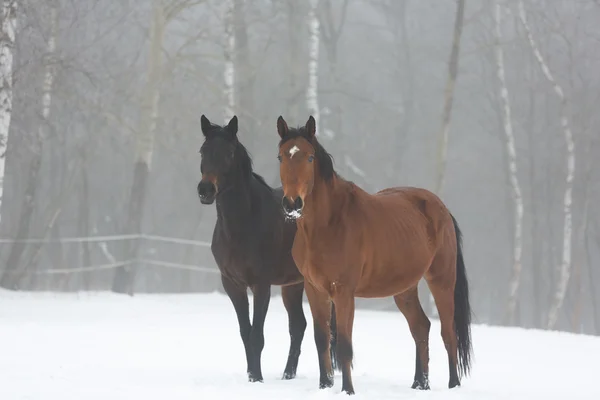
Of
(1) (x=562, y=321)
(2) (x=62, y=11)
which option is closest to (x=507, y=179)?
(1) (x=562, y=321)

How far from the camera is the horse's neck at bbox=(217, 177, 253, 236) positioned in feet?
23.3

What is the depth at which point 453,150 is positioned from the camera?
108 ft

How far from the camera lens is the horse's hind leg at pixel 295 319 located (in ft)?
25.3

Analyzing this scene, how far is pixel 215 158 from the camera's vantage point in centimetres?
687

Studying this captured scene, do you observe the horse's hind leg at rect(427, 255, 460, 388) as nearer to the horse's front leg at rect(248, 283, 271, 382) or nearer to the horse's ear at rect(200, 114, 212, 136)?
the horse's front leg at rect(248, 283, 271, 382)

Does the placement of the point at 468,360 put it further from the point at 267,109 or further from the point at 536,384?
the point at 267,109

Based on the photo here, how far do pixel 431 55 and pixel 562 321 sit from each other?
1421 centimetres

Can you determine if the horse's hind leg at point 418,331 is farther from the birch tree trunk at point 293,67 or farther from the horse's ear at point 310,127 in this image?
the birch tree trunk at point 293,67

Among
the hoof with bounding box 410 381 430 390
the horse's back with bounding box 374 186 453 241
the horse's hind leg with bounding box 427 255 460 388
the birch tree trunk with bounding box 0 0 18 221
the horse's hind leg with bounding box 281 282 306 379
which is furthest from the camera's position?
the birch tree trunk with bounding box 0 0 18 221

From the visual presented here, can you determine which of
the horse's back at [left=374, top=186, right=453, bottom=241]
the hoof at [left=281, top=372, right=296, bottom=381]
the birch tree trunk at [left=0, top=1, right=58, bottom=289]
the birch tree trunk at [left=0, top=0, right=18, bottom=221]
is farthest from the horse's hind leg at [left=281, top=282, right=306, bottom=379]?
the birch tree trunk at [left=0, top=1, right=58, bottom=289]

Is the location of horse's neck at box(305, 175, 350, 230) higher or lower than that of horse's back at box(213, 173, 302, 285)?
higher

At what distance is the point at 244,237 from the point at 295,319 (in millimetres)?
1151

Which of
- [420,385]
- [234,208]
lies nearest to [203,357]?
[234,208]

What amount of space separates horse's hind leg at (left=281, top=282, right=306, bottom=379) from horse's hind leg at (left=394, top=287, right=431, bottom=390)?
0.97 meters
